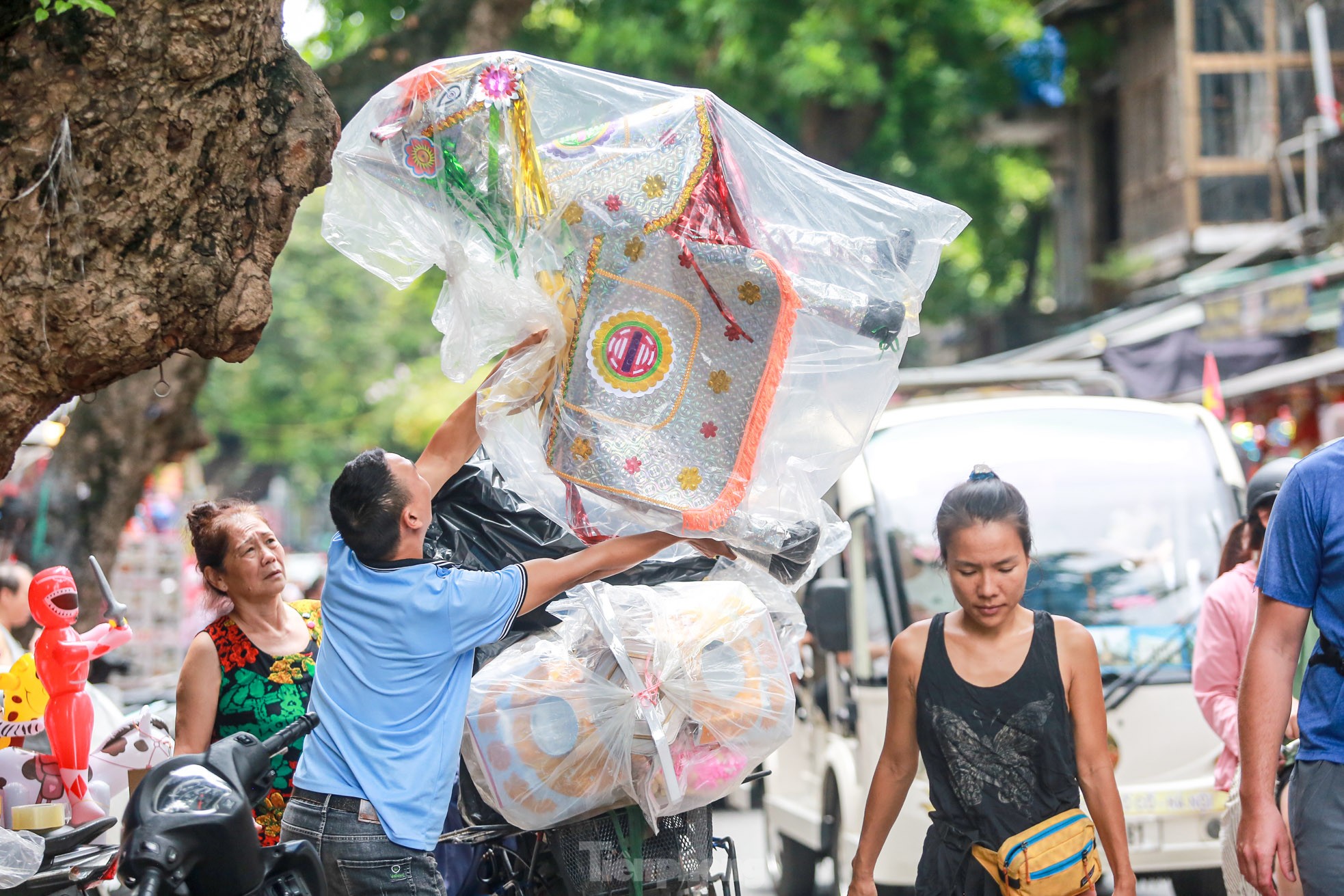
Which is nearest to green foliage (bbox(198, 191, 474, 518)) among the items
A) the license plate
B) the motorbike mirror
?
the motorbike mirror

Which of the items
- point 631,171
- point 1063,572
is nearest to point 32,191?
point 631,171

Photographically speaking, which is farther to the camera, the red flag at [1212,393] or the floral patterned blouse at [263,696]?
the red flag at [1212,393]

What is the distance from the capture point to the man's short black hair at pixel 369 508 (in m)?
3.19

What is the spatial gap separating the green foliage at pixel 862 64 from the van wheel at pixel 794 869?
27.9 feet

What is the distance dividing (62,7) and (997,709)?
2.56 m

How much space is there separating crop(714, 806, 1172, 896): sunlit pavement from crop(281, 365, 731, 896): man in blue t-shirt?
3.88 m

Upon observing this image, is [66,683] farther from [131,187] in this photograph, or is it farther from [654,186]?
[654,186]

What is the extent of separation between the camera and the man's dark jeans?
314 cm

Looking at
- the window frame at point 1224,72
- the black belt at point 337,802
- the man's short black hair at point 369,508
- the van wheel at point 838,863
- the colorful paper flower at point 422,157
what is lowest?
the van wheel at point 838,863

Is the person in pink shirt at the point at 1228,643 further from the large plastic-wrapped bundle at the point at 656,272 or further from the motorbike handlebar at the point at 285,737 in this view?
the motorbike handlebar at the point at 285,737

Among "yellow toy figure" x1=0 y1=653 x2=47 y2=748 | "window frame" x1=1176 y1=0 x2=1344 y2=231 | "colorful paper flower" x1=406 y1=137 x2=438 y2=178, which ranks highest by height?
"window frame" x1=1176 y1=0 x2=1344 y2=231

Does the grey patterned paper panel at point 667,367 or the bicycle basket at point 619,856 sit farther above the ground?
the grey patterned paper panel at point 667,367

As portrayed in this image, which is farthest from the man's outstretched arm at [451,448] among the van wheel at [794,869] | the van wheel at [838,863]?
the van wheel at [794,869]

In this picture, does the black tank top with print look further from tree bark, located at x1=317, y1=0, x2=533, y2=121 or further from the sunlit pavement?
tree bark, located at x1=317, y1=0, x2=533, y2=121
